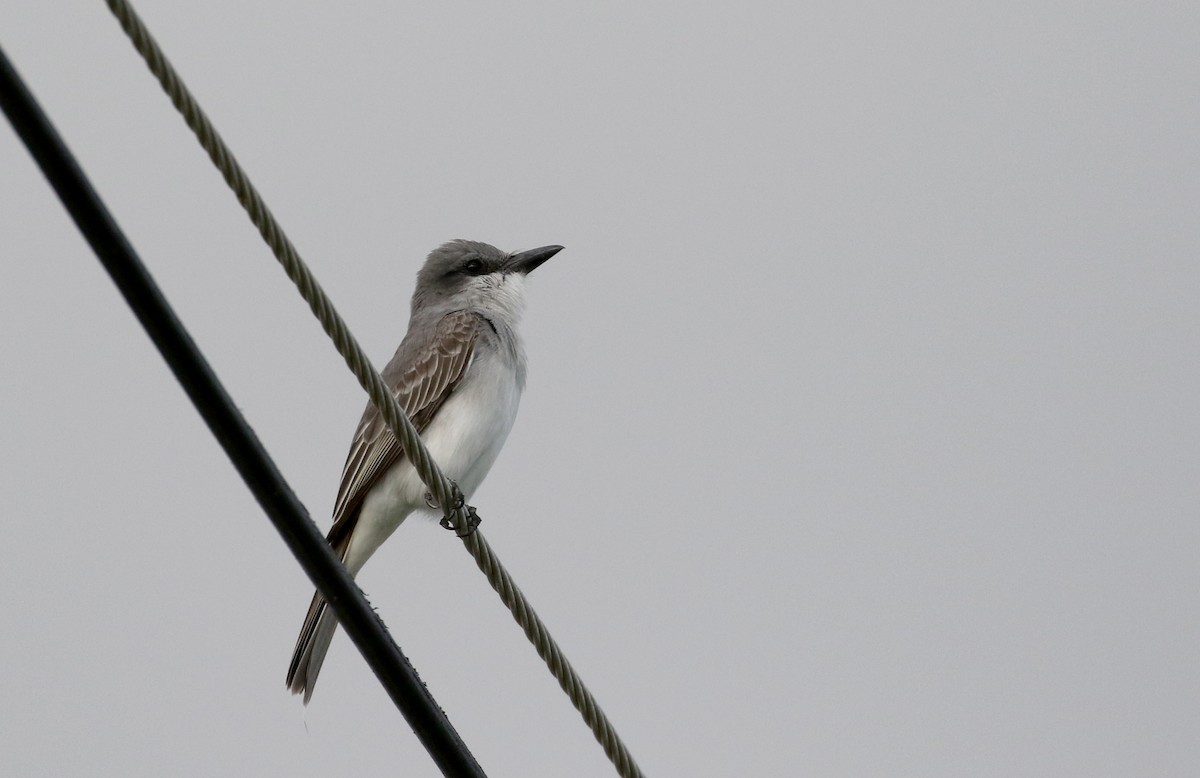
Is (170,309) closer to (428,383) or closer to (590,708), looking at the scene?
(590,708)

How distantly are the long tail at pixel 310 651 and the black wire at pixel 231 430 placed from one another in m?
3.07

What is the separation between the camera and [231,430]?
3.55 meters

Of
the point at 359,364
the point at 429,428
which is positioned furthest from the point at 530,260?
the point at 359,364

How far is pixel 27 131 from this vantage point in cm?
298

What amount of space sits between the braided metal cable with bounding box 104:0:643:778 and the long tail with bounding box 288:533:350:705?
249cm

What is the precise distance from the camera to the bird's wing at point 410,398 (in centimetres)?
771

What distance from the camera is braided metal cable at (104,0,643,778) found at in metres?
3.38

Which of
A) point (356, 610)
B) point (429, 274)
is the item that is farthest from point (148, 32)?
point (429, 274)

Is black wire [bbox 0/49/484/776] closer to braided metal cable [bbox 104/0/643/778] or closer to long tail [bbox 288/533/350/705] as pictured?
braided metal cable [bbox 104/0/643/778]

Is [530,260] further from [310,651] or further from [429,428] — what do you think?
[310,651]

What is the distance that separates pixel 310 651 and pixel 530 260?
129 inches

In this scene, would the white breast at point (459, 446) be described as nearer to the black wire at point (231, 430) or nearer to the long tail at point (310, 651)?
the long tail at point (310, 651)

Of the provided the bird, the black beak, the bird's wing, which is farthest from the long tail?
the black beak

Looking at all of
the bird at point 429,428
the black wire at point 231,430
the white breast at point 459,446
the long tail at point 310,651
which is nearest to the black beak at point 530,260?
the bird at point 429,428
